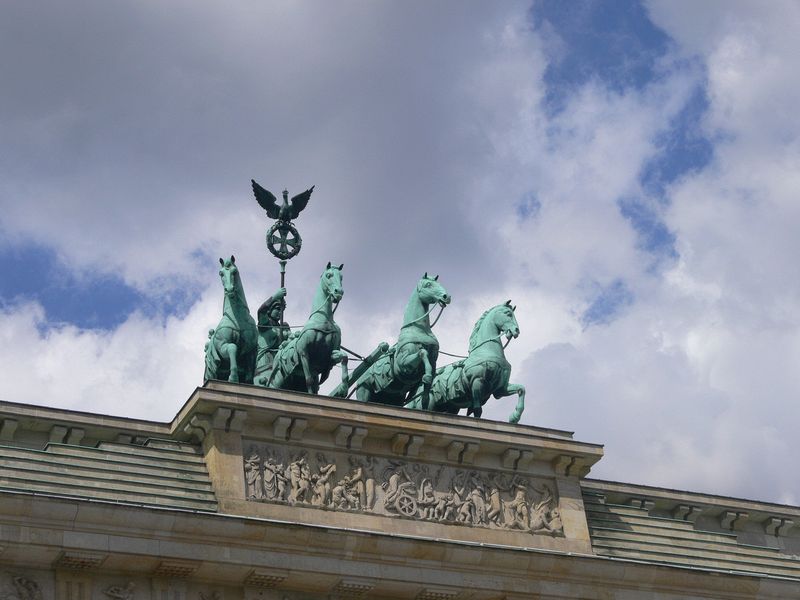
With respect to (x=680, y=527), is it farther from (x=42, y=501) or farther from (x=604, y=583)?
(x=42, y=501)

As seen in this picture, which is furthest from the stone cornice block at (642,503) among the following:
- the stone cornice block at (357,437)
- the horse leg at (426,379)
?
the stone cornice block at (357,437)

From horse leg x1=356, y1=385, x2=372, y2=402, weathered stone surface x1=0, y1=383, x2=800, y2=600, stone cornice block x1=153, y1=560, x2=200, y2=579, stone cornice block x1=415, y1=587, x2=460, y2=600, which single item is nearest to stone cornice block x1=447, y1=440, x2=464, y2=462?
weathered stone surface x1=0, y1=383, x2=800, y2=600

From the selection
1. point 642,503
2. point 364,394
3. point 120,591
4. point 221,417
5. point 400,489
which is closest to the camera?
point 120,591

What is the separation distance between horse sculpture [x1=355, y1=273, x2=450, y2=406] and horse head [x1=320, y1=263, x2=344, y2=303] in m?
1.92

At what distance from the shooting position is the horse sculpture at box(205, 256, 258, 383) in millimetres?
33688

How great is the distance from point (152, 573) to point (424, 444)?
20.2 ft

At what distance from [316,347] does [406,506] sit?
3835mm

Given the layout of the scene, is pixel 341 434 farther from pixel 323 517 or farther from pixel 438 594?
pixel 438 594

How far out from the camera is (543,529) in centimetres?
3344

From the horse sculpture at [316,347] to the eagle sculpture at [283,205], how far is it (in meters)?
3.91

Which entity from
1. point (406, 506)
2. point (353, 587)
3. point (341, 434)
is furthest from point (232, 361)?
point (353, 587)

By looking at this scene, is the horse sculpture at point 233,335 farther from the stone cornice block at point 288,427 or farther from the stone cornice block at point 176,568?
the stone cornice block at point 176,568

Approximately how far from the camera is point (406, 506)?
106 ft

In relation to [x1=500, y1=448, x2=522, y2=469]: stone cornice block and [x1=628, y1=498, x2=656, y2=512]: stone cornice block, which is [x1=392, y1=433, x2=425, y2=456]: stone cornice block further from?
[x1=628, y1=498, x2=656, y2=512]: stone cornice block
